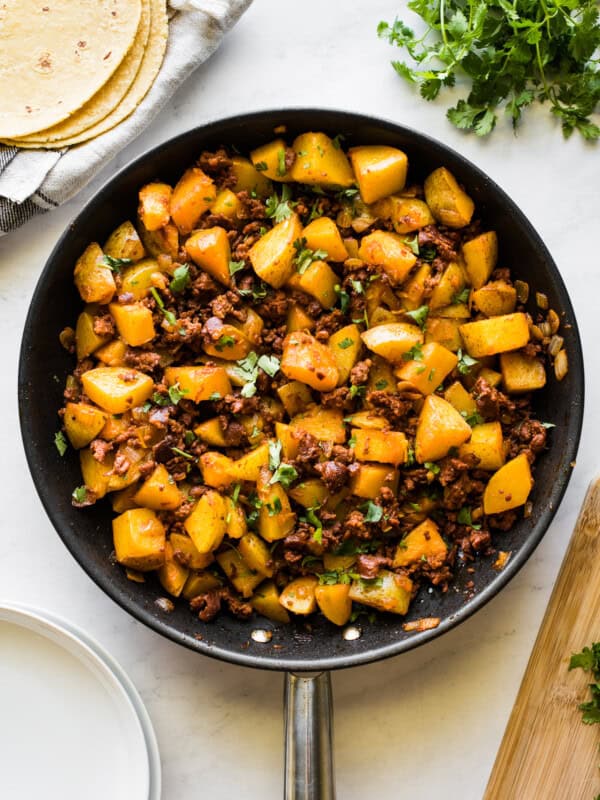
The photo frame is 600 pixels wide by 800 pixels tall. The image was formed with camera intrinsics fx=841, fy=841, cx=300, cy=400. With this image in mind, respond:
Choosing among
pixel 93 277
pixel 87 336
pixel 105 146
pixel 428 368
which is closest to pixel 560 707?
pixel 428 368

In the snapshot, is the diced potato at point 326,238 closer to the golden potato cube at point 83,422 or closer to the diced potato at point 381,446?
the diced potato at point 381,446

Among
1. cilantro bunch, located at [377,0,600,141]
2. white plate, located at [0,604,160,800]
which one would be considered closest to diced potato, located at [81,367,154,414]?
white plate, located at [0,604,160,800]

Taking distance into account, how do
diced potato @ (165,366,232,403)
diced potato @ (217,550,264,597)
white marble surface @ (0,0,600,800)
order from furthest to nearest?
white marble surface @ (0,0,600,800) < diced potato @ (217,550,264,597) < diced potato @ (165,366,232,403)

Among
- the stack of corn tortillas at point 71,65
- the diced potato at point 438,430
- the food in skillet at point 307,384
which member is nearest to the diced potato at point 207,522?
the food in skillet at point 307,384

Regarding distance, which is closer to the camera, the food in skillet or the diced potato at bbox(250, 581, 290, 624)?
the food in skillet

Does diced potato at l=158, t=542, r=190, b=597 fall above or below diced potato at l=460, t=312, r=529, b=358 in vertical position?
below

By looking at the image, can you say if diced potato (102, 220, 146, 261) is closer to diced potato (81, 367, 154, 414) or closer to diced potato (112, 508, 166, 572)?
diced potato (81, 367, 154, 414)
